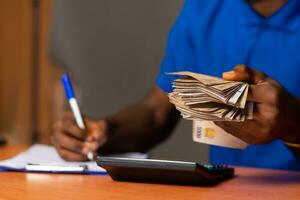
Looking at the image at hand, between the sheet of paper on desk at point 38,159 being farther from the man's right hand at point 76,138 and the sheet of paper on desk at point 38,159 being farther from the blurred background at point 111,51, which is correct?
the blurred background at point 111,51

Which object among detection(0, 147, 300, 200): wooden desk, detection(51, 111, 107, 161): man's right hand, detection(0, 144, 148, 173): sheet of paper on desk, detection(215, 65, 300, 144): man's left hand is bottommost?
detection(0, 147, 300, 200): wooden desk

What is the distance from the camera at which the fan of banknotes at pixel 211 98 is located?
0.85m

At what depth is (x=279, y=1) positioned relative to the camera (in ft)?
4.53

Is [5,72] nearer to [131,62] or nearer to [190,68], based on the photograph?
[131,62]

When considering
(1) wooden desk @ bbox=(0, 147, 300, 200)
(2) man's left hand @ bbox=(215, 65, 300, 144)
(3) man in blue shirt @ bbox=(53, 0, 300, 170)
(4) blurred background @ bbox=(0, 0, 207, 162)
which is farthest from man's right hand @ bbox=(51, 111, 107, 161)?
(4) blurred background @ bbox=(0, 0, 207, 162)

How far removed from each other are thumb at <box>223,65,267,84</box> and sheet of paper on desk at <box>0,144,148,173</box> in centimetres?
27

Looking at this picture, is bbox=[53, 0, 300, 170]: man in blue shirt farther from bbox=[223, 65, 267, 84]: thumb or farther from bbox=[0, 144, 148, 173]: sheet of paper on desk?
bbox=[223, 65, 267, 84]: thumb

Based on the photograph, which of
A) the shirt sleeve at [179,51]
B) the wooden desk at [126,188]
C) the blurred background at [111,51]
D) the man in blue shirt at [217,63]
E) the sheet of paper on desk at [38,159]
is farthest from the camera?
the blurred background at [111,51]

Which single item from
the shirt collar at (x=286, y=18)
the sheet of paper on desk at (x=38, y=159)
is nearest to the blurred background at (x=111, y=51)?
the shirt collar at (x=286, y=18)

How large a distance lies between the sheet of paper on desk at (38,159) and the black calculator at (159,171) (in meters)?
0.11

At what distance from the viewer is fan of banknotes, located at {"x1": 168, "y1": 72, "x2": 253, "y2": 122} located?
846 millimetres

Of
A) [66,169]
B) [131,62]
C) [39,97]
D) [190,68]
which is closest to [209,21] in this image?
[190,68]

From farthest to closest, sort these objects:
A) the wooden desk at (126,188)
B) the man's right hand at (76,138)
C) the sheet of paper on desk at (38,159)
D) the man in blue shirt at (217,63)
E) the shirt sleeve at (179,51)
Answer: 1. the shirt sleeve at (179,51)
2. the man in blue shirt at (217,63)
3. the man's right hand at (76,138)
4. the sheet of paper on desk at (38,159)
5. the wooden desk at (126,188)

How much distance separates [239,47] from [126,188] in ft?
2.04
